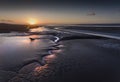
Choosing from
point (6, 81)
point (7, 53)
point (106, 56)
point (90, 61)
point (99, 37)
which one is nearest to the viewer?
point (6, 81)

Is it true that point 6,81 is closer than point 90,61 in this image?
Yes

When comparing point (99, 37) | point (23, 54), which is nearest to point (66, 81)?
point (23, 54)

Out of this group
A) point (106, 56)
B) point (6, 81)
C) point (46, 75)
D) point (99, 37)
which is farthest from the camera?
point (99, 37)

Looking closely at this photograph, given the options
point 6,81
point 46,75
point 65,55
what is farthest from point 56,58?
point 6,81

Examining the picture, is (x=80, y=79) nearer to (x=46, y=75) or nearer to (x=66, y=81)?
(x=66, y=81)

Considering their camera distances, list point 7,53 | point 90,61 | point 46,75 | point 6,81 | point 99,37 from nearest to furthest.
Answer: point 6,81
point 46,75
point 90,61
point 7,53
point 99,37

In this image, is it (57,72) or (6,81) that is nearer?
(6,81)

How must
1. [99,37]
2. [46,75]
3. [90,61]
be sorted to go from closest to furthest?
[46,75]
[90,61]
[99,37]

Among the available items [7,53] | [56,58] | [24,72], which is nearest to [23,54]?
[7,53]

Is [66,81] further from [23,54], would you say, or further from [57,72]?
[23,54]
